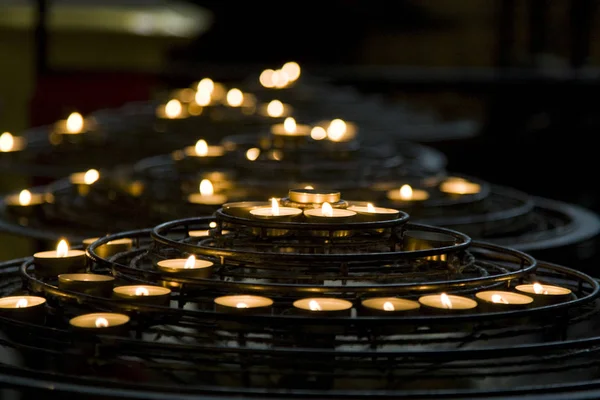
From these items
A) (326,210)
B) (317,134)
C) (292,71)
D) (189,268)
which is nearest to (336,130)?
(317,134)

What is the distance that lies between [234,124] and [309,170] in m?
1.73

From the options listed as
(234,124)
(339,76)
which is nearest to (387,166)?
(234,124)

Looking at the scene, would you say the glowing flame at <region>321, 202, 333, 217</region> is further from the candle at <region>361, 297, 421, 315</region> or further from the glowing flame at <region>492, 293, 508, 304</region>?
the glowing flame at <region>492, 293, 508, 304</region>

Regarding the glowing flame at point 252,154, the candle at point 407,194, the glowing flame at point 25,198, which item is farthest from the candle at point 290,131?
the glowing flame at point 25,198

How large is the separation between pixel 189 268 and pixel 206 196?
1583 mm

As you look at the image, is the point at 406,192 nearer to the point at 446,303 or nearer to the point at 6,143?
the point at 446,303

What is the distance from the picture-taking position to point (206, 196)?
4.00 m

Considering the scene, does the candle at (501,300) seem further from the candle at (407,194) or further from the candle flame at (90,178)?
the candle flame at (90,178)

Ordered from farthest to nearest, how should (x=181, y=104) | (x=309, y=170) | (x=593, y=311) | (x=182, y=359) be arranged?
(x=181, y=104), (x=309, y=170), (x=593, y=311), (x=182, y=359)

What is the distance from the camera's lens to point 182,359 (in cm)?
212

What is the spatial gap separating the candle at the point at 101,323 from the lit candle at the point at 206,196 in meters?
1.53

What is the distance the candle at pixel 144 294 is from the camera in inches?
89.9

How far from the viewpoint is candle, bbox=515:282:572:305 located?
2.40m

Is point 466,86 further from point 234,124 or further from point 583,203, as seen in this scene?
point 234,124
